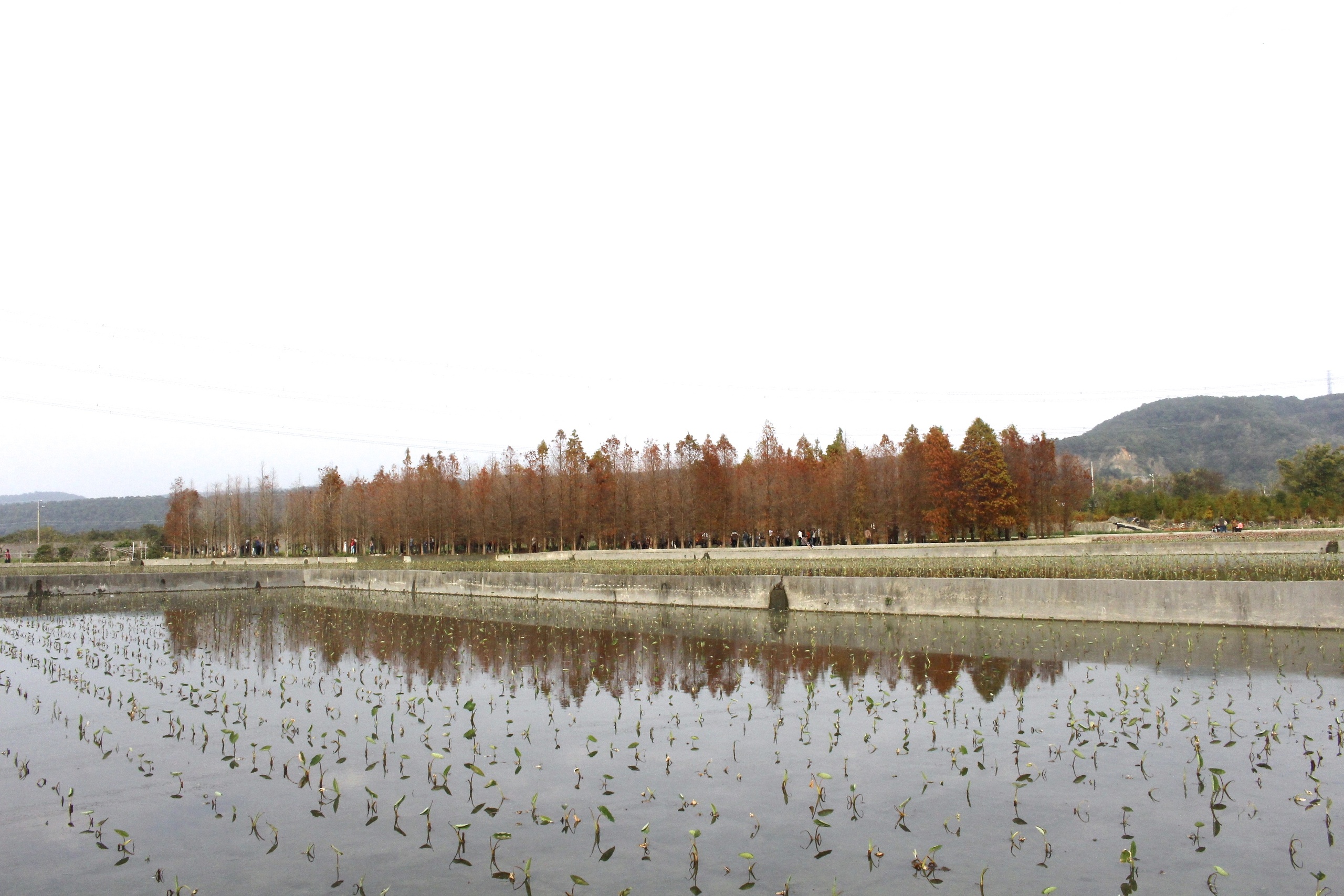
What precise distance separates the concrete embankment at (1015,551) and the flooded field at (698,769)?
1225cm

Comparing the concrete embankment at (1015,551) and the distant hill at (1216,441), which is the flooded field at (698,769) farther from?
the distant hill at (1216,441)

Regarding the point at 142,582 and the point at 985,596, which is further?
the point at 142,582

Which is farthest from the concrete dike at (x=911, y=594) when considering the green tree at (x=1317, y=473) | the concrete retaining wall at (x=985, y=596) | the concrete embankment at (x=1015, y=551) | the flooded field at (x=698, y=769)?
the green tree at (x=1317, y=473)

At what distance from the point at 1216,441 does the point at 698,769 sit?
642ft

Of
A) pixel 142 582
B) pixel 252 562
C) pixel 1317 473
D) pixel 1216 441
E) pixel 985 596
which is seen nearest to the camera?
pixel 985 596

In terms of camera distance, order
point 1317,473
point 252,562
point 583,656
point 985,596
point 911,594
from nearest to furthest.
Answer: point 583,656 → point 985,596 → point 911,594 → point 252,562 → point 1317,473

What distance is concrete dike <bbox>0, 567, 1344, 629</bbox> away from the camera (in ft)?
54.9

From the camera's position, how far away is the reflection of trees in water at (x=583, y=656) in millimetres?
13625

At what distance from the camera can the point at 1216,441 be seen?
573 feet

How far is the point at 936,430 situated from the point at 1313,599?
43.1 metres

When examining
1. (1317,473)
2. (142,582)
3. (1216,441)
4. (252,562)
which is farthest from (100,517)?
(1216,441)

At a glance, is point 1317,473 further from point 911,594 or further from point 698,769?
point 698,769

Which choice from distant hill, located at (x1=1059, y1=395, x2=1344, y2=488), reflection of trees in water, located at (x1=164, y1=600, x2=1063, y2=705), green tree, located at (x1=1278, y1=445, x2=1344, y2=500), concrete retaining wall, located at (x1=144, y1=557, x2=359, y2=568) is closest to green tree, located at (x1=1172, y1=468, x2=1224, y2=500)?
green tree, located at (x1=1278, y1=445, x2=1344, y2=500)

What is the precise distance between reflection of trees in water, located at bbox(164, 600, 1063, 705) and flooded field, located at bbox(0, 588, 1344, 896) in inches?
5.3
